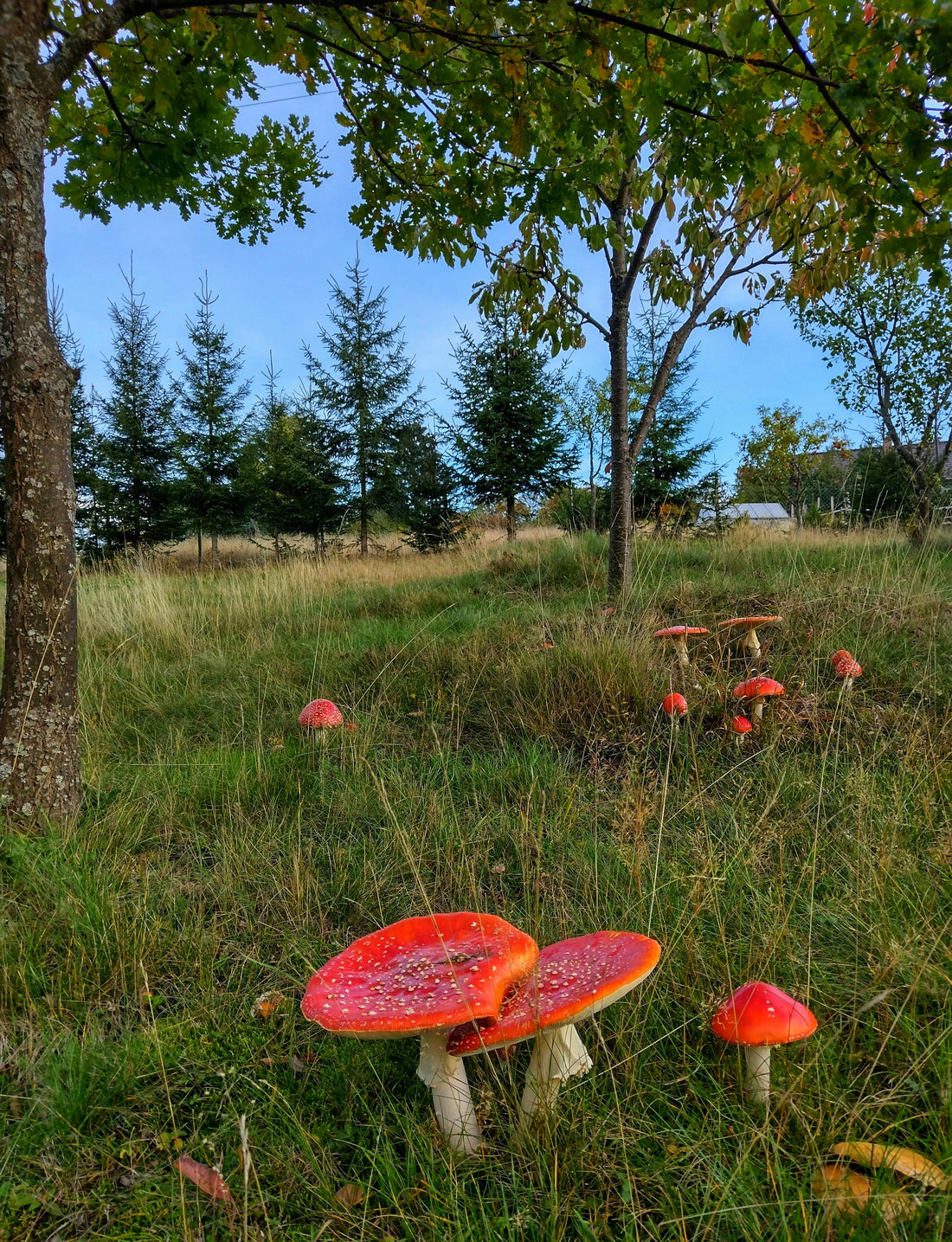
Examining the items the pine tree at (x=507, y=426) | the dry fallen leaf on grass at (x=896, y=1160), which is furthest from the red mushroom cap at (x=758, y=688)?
the pine tree at (x=507, y=426)

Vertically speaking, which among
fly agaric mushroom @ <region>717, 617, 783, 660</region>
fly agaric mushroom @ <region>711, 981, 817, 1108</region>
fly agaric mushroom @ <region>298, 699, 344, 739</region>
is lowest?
fly agaric mushroom @ <region>711, 981, 817, 1108</region>

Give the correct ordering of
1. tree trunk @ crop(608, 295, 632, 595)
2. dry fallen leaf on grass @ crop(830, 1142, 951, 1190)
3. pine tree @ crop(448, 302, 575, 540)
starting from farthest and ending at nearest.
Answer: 1. pine tree @ crop(448, 302, 575, 540)
2. tree trunk @ crop(608, 295, 632, 595)
3. dry fallen leaf on grass @ crop(830, 1142, 951, 1190)

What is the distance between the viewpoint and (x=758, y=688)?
3430 mm

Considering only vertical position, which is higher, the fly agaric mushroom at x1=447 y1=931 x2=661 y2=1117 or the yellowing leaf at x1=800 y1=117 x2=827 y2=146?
the yellowing leaf at x1=800 y1=117 x2=827 y2=146

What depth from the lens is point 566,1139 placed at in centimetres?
147

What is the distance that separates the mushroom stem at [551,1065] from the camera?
4.90ft

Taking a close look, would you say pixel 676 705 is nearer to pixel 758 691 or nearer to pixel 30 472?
pixel 758 691

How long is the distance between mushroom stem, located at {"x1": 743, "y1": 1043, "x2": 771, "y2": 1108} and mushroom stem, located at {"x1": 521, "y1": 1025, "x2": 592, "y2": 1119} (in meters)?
0.38

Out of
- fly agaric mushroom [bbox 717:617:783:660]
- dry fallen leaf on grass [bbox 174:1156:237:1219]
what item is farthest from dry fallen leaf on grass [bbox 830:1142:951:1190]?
fly agaric mushroom [bbox 717:617:783:660]

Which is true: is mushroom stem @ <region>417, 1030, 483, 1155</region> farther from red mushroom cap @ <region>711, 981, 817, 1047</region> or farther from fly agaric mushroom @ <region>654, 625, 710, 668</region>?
fly agaric mushroom @ <region>654, 625, 710, 668</region>

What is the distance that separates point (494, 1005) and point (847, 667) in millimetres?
3152

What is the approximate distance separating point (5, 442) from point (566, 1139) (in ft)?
10.4

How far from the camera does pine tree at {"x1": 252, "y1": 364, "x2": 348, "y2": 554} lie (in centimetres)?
1730

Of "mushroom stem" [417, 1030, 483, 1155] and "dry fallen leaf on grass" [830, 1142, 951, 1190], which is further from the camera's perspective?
"mushroom stem" [417, 1030, 483, 1155]
